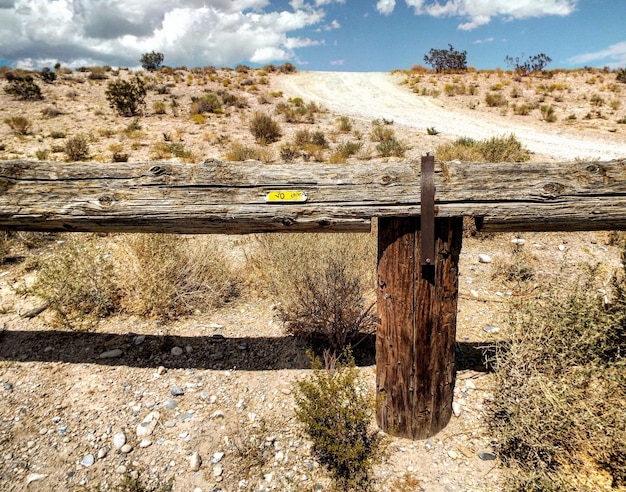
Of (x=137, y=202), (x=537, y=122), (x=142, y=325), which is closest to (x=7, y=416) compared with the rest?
(x=142, y=325)

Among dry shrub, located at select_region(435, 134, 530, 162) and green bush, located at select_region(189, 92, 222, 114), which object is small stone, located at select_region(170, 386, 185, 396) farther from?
green bush, located at select_region(189, 92, 222, 114)

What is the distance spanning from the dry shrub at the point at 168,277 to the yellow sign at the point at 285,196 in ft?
7.49

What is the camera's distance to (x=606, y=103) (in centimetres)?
1652

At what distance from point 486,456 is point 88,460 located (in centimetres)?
259

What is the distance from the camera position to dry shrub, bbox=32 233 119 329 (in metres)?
3.91

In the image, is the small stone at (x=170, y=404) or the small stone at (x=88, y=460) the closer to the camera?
the small stone at (x=88, y=460)

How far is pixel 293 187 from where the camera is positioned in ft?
7.19

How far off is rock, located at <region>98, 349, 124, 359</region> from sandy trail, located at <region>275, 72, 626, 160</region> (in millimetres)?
9495

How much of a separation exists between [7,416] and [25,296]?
6.52 feet

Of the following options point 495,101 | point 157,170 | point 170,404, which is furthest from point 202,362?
point 495,101

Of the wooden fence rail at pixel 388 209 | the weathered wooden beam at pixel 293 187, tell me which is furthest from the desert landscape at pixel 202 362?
the weathered wooden beam at pixel 293 187

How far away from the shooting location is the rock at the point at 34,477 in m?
2.33

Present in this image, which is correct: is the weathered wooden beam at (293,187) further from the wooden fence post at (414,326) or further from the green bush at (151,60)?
the green bush at (151,60)

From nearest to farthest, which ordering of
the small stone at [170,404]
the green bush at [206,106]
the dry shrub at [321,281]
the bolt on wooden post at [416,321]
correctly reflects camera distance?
the bolt on wooden post at [416,321]
the small stone at [170,404]
the dry shrub at [321,281]
the green bush at [206,106]
